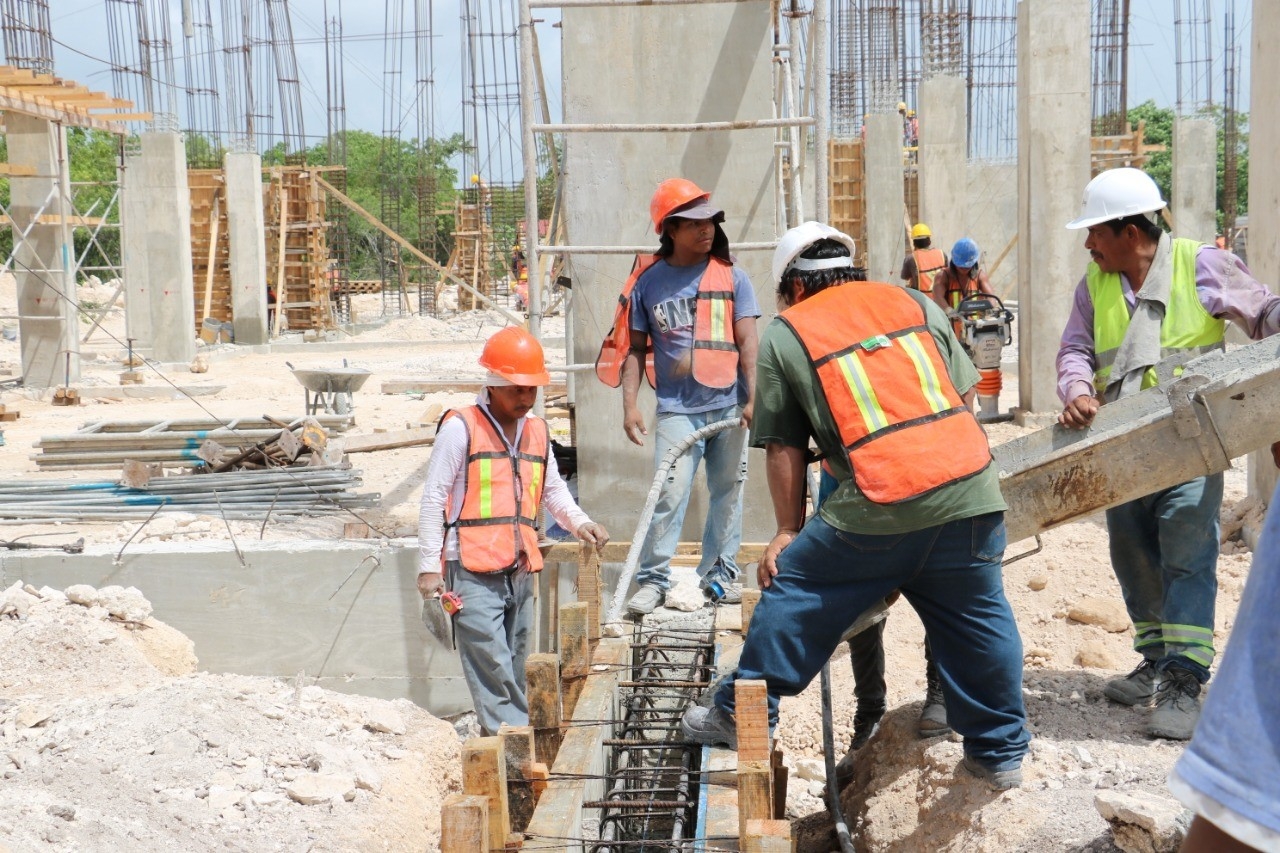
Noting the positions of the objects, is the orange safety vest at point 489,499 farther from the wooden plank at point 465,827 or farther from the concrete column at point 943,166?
the concrete column at point 943,166

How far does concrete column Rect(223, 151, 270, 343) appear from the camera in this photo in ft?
77.9

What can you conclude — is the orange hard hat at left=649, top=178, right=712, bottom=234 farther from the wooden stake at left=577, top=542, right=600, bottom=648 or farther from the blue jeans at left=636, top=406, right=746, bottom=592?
the wooden stake at left=577, top=542, right=600, bottom=648

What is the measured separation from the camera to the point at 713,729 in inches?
144

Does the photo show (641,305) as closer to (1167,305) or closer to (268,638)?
(1167,305)

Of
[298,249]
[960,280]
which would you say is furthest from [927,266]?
[298,249]

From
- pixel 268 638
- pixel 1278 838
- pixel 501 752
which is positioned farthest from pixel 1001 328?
pixel 1278 838

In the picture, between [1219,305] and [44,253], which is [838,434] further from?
[44,253]

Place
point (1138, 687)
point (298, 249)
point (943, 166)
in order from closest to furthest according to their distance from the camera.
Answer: point (1138, 687)
point (943, 166)
point (298, 249)

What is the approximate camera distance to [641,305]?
5684mm

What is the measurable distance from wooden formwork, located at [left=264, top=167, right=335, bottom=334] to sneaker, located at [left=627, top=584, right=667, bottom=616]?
896 inches

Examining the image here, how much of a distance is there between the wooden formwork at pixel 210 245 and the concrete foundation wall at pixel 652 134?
804 inches

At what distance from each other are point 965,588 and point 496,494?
87.3 inches

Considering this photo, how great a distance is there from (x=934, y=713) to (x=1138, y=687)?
26.0 inches

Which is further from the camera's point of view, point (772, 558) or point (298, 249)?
point (298, 249)
